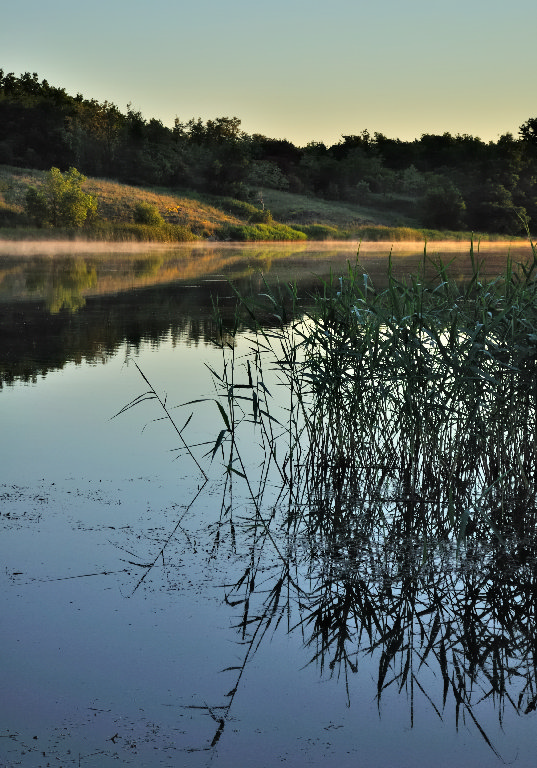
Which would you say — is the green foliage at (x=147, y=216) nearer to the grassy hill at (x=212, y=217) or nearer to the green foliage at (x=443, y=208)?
the grassy hill at (x=212, y=217)

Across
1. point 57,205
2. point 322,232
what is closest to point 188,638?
point 57,205

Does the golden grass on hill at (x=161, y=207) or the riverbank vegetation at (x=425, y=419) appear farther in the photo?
the golden grass on hill at (x=161, y=207)

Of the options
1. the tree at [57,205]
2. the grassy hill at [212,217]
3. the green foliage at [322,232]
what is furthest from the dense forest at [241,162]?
the tree at [57,205]

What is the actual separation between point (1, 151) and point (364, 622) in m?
52.0

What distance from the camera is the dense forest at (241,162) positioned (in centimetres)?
5359

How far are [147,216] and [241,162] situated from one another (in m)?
16.8

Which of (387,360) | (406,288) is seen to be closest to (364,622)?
(387,360)

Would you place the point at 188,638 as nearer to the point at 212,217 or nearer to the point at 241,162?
the point at 212,217

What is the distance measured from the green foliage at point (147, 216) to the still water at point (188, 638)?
33139 mm

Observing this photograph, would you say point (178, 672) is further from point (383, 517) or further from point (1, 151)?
point (1, 151)

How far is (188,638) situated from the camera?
3361mm

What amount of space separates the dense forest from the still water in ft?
156

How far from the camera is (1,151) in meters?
51.8

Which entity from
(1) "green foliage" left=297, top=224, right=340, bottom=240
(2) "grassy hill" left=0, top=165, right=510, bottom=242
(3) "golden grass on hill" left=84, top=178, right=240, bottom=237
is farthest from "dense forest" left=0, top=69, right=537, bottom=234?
(1) "green foliage" left=297, top=224, right=340, bottom=240
